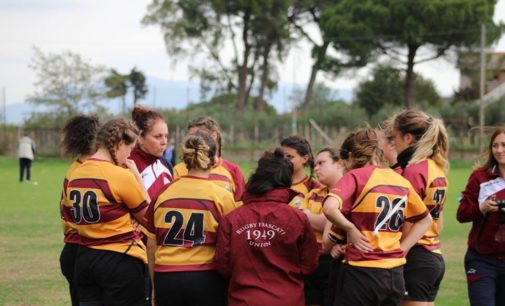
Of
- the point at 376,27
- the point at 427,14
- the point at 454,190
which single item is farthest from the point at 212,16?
the point at 454,190

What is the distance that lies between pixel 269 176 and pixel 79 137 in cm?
191

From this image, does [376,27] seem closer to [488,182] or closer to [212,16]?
[212,16]

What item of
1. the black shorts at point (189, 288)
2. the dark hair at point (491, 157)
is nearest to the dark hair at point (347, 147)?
the black shorts at point (189, 288)

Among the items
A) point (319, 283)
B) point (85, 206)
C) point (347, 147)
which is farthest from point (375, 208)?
point (85, 206)

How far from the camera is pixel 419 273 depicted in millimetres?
5586

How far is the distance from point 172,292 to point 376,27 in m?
42.7

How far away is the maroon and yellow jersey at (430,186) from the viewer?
5445 mm

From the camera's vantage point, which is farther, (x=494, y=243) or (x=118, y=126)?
(x=494, y=243)

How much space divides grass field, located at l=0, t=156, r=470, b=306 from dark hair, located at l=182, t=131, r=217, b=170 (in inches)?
159

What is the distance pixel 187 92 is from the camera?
53.1m

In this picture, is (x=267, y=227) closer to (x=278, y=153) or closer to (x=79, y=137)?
(x=278, y=153)

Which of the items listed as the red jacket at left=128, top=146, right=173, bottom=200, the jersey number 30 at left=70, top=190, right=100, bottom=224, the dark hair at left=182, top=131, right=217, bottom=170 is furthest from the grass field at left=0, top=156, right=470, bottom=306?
the dark hair at left=182, top=131, right=217, bottom=170

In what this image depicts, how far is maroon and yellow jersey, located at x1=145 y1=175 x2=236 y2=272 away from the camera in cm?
492

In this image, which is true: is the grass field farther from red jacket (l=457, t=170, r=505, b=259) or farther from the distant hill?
the distant hill
